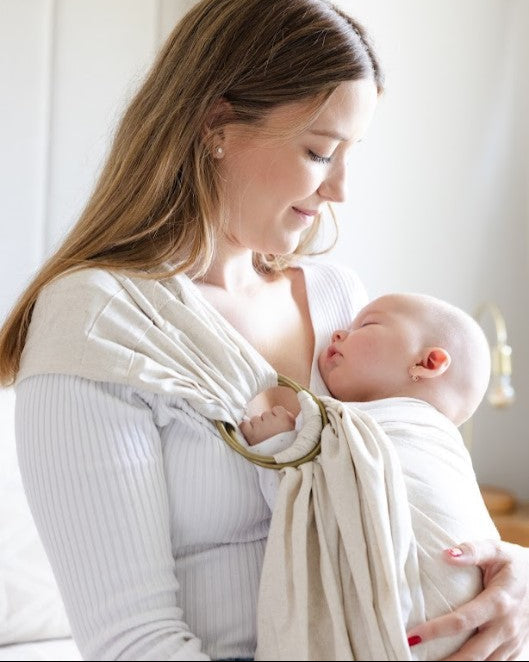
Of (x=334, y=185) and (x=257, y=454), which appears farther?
(x=334, y=185)

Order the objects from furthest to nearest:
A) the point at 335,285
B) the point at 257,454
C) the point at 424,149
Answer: the point at 424,149
the point at 335,285
the point at 257,454

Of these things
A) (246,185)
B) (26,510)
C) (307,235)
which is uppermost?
(246,185)

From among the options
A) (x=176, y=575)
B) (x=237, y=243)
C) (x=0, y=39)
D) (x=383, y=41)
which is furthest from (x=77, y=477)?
(x=383, y=41)

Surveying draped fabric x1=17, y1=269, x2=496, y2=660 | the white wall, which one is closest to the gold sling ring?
draped fabric x1=17, y1=269, x2=496, y2=660

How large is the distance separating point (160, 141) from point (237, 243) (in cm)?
23

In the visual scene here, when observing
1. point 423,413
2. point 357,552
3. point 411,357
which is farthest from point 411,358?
point 357,552

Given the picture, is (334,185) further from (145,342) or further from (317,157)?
(145,342)

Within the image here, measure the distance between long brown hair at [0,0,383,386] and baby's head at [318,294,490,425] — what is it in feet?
0.89

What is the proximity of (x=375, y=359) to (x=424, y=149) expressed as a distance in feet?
4.97

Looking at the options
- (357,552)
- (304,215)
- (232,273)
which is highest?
(304,215)

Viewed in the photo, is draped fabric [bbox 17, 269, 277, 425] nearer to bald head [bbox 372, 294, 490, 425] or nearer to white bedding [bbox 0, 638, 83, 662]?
bald head [bbox 372, 294, 490, 425]

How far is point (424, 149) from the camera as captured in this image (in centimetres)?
300

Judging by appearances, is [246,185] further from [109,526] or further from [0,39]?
[0,39]

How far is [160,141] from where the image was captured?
159cm
